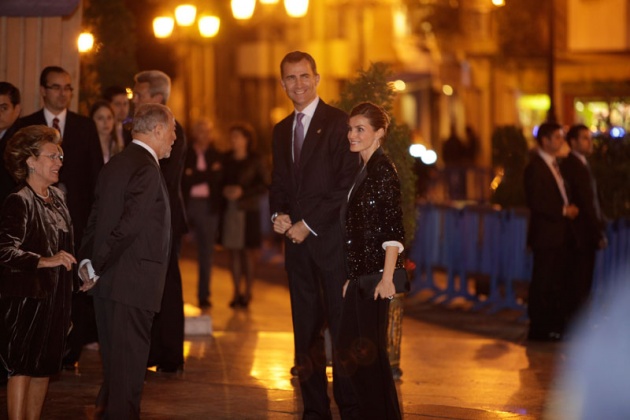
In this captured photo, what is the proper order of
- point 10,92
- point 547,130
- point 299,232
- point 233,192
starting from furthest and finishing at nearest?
point 233,192
point 547,130
point 10,92
point 299,232

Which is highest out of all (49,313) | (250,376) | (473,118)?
(473,118)

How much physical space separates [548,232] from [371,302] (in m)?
5.28

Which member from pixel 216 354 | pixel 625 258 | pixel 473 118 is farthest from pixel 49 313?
pixel 473 118

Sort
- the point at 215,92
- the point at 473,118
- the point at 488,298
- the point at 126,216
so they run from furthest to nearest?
the point at 215,92
the point at 473,118
the point at 488,298
the point at 126,216

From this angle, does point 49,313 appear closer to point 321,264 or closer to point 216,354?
point 321,264

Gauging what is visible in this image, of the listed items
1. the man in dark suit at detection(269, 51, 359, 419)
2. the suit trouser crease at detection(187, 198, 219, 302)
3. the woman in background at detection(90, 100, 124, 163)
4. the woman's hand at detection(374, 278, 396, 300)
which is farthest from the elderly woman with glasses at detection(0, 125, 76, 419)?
the suit trouser crease at detection(187, 198, 219, 302)

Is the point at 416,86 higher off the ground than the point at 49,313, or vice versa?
the point at 416,86

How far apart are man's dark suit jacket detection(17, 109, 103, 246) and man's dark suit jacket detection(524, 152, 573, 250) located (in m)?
4.44

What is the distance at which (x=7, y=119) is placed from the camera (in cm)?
990

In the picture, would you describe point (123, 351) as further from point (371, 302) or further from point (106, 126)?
point (106, 126)

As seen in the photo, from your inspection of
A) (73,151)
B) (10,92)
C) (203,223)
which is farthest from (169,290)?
(203,223)

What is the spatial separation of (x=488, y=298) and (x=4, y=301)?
28.2ft

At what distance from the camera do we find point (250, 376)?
1045cm

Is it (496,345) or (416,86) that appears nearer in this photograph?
(496,345)
